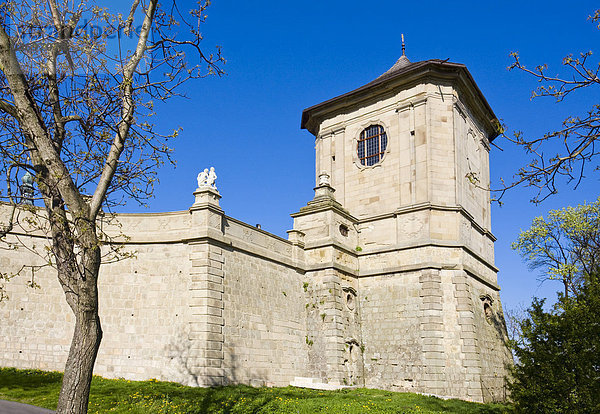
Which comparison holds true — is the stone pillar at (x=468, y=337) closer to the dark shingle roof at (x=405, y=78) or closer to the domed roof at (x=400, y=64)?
the dark shingle roof at (x=405, y=78)

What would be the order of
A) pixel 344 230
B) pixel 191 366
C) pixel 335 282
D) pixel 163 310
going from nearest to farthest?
pixel 191 366, pixel 163 310, pixel 335 282, pixel 344 230

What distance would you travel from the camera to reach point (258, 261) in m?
21.2

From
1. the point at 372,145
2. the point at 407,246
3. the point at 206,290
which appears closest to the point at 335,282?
the point at 407,246

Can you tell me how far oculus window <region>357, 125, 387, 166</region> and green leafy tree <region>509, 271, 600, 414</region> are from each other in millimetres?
15882

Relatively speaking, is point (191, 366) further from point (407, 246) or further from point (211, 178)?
point (407, 246)

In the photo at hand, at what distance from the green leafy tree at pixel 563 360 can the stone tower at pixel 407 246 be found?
985 centimetres

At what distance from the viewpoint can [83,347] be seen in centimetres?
784

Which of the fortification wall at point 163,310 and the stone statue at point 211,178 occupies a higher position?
the stone statue at point 211,178

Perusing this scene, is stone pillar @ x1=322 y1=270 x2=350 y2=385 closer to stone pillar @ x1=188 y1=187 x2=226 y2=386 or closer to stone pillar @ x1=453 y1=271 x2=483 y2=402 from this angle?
stone pillar @ x1=453 y1=271 x2=483 y2=402

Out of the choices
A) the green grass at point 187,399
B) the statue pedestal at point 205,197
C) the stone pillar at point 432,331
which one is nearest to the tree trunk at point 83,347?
the green grass at point 187,399

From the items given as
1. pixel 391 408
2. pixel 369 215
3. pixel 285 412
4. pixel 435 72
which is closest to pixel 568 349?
pixel 391 408

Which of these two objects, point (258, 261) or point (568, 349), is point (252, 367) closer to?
point (258, 261)

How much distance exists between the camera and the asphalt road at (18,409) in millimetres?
11992

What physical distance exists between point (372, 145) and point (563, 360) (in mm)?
17739
